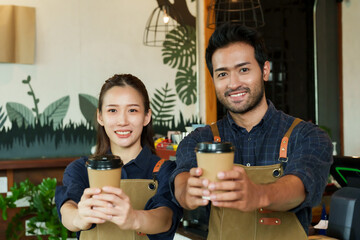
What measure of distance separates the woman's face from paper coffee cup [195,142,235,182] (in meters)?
0.57

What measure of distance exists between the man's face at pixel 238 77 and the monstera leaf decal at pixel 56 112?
2957 millimetres

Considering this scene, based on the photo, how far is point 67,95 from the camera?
14.7 feet

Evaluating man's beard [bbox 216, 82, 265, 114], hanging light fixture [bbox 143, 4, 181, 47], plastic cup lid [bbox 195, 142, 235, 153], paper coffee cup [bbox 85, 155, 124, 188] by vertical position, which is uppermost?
hanging light fixture [bbox 143, 4, 181, 47]

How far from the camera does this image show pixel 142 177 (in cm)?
184

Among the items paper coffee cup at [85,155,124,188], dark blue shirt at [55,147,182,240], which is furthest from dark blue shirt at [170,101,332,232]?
paper coffee cup at [85,155,124,188]

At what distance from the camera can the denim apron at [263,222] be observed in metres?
1.69

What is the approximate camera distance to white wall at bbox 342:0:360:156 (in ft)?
19.3

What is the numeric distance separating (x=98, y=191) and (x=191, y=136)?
603mm

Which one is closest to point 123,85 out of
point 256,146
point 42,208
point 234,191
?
point 256,146

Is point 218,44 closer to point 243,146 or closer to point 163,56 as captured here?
point 243,146

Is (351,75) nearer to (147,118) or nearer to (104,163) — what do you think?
(147,118)

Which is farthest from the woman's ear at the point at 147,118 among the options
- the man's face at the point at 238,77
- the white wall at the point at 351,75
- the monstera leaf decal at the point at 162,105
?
the white wall at the point at 351,75

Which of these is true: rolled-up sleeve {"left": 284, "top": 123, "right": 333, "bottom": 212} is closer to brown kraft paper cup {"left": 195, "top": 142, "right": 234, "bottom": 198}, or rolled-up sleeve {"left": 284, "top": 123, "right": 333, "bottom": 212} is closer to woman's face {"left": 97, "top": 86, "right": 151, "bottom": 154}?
brown kraft paper cup {"left": 195, "top": 142, "right": 234, "bottom": 198}

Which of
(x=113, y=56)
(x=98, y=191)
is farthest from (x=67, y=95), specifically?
(x=98, y=191)
